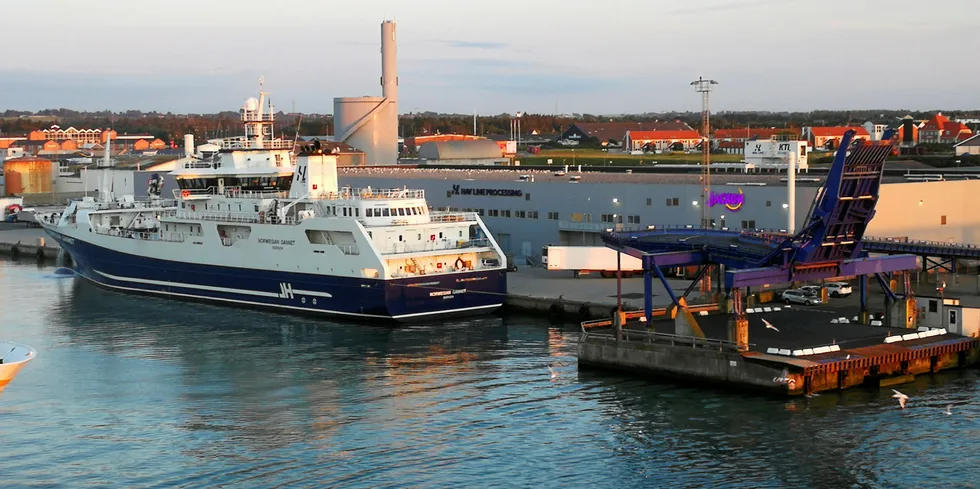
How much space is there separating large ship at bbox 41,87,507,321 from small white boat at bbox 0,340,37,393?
605 inches

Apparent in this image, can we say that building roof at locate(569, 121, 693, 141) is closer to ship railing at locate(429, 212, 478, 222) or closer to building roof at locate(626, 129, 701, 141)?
building roof at locate(626, 129, 701, 141)

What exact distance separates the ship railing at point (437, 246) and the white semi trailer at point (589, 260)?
4356 millimetres

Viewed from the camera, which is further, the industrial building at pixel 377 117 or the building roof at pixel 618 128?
the building roof at pixel 618 128

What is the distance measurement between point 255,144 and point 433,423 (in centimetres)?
2893

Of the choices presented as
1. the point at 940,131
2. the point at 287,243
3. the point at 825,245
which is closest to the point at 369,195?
the point at 287,243

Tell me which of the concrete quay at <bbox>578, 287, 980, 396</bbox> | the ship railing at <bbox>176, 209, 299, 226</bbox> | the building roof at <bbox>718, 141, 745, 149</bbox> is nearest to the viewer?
the concrete quay at <bbox>578, 287, 980, 396</bbox>

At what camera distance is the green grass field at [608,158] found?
81938 mm

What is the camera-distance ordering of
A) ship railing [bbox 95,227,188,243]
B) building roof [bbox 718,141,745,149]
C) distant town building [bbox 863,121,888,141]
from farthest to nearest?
1. building roof [bbox 718,141,745,149]
2. ship railing [bbox 95,227,188,243]
3. distant town building [bbox 863,121,888,141]

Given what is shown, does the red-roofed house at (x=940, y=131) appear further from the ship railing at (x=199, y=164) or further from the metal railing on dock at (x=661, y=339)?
the metal railing on dock at (x=661, y=339)

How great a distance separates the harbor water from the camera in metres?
24.3

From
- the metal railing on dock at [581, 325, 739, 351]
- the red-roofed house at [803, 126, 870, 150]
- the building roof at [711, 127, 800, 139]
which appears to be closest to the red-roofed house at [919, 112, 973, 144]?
the red-roofed house at [803, 126, 870, 150]

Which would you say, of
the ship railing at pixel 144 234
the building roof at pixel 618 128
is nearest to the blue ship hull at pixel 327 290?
the ship railing at pixel 144 234

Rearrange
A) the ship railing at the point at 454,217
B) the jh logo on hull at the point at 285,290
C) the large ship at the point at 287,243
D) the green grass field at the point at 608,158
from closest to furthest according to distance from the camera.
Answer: the large ship at the point at 287,243
the jh logo on hull at the point at 285,290
the ship railing at the point at 454,217
the green grass field at the point at 608,158

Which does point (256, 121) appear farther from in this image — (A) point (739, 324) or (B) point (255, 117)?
(A) point (739, 324)
